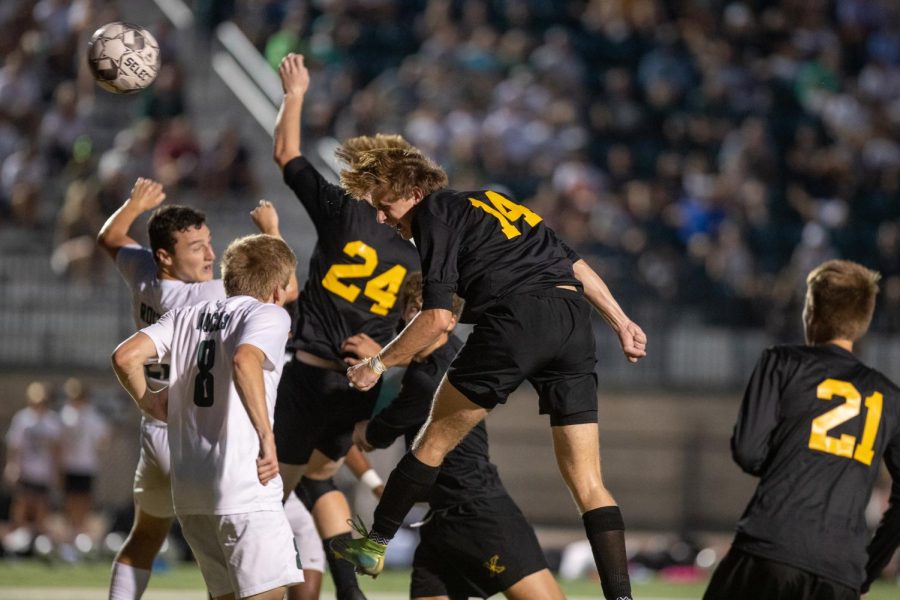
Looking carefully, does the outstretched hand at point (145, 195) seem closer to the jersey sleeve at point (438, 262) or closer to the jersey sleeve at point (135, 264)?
the jersey sleeve at point (135, 264)

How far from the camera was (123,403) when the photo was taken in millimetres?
16359

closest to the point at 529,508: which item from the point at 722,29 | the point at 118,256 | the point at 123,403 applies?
the point at 123,403

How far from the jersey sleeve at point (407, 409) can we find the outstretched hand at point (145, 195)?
1.77 meters

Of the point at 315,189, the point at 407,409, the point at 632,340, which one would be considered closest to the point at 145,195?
the point at 315,189

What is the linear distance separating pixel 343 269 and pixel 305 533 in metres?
1.53

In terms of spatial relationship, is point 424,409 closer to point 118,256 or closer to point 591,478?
point 591,478

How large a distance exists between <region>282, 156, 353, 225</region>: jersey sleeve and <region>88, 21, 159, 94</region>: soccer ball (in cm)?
99

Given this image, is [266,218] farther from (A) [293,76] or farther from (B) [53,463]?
(B) [53,463]

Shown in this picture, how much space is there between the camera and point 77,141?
708 inches

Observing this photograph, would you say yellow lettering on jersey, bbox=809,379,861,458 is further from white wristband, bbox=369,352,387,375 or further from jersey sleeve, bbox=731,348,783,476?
white wristband, bbox=369,352,387,375

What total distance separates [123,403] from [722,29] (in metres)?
10.4

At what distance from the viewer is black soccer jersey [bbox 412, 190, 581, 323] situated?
613 cm

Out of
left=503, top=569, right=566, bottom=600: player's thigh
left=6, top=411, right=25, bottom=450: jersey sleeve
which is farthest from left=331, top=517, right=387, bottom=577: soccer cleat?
left=6, top=411, right=25, bottom=450: jersey sleeve

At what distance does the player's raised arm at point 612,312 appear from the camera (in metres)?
6.50
